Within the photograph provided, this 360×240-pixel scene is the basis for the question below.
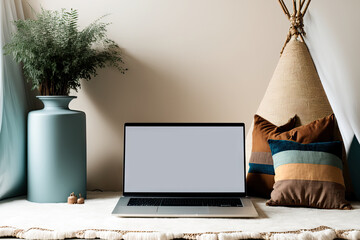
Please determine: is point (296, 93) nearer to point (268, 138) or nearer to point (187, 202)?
point (268, 138)

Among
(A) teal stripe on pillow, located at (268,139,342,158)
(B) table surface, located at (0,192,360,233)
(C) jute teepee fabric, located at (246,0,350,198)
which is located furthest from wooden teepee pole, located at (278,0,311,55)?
(B) table surface, located at (0,192,360,233)

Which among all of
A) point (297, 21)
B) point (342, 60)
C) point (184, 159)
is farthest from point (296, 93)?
point (184, 159)

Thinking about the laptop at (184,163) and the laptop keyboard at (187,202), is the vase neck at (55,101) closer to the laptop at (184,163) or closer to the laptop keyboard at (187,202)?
the laptop at (184,163)

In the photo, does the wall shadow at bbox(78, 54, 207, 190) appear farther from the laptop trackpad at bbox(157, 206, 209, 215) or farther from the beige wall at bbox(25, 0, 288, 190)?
the laptop trackpad at bbox(157, 206, 209, 215)

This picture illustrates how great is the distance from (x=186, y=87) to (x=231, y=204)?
2.15 feet

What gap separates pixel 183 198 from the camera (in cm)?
155

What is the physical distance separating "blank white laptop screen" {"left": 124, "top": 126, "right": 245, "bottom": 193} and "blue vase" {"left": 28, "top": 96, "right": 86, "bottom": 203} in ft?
0.75

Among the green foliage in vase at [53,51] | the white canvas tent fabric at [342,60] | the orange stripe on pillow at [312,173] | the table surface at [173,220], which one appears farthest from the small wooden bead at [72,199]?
the white canvas tent fabric at [342,60]

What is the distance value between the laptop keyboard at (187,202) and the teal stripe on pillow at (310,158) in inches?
Result: 9.8

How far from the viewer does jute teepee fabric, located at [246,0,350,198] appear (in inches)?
63.1

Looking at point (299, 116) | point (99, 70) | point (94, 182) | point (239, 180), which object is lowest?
point (94, 182)

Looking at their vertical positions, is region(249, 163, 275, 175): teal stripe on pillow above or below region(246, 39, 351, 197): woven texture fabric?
below

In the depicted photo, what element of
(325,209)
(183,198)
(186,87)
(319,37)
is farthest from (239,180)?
(319,37)

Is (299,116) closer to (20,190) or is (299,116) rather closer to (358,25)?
(358,25)
